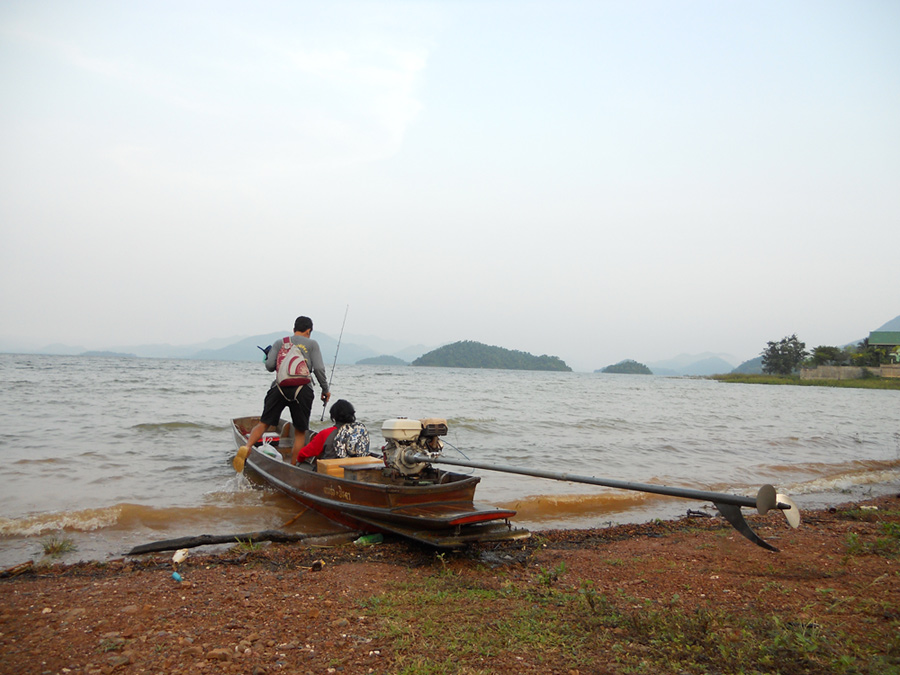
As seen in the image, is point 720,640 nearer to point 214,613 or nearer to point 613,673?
point 613,673

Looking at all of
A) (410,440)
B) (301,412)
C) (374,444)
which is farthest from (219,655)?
(374,444)

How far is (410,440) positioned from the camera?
5.84 meters

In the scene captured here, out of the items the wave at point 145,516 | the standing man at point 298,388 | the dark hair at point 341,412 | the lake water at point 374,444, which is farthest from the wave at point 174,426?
the dark hair at point 341,412

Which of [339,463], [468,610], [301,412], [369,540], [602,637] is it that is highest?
[301,412]

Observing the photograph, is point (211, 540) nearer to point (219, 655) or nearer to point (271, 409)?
point (271, 409)

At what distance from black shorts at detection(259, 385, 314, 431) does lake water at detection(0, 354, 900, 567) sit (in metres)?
1.42

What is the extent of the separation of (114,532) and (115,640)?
417 centimetres

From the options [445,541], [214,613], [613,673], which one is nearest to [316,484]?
[445,541]

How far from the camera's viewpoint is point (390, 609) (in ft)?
13.1

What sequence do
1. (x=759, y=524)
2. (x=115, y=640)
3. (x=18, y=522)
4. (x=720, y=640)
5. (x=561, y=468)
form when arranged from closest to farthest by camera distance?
(x=720, y=640)
(x=115, y=640)
(x=18, y=522)
(x=759, y=524)
(x=561, y=468)

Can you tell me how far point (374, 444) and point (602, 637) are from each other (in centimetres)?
1107

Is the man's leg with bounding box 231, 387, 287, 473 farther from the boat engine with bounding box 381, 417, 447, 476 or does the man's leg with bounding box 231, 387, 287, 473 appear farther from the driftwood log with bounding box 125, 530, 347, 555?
the boat engine with bounding box 381, 417, 447, 476

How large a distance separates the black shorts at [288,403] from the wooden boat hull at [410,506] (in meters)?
0.99

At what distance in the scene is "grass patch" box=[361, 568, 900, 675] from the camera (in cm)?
291
